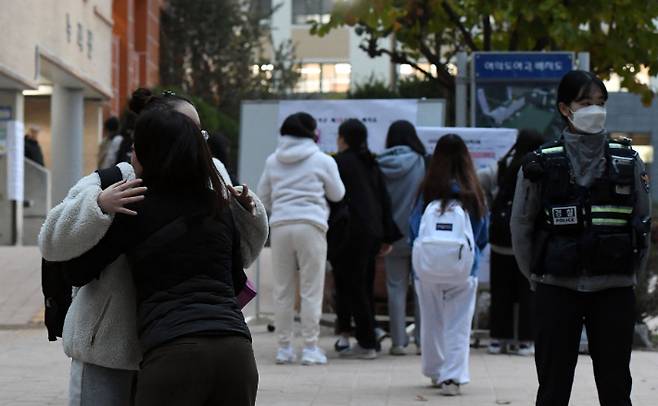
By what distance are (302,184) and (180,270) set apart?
6.90m

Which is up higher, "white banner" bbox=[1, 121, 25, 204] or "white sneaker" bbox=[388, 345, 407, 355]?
"white banner" bbox=[1, 121, 25, 204]

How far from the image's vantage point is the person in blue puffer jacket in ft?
32.7

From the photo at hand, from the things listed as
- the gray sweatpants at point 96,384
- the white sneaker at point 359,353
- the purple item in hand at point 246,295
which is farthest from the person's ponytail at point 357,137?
the gray sweatpants at point 96,384

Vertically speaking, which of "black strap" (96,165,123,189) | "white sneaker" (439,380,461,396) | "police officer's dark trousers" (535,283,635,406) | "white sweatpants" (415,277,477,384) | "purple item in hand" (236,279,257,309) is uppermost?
"black strap" (96,165,123,189)

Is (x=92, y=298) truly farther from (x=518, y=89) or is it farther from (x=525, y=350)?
(x=518, y=89)

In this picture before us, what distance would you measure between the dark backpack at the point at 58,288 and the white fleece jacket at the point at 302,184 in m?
6.39

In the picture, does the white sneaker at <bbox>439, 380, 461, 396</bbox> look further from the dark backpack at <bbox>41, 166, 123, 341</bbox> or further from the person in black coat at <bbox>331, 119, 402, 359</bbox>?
the dark backpack at <bbox>41, 166, 123, 341</bbox>

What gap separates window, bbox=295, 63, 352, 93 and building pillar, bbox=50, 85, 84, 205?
30.2m

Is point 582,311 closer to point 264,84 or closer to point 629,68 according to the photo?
point 629,68

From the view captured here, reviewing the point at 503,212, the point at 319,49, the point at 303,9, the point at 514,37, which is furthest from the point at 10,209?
the point at 303,9

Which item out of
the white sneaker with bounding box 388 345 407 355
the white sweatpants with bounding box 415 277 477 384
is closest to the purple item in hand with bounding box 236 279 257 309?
the white sweatpants with bounding box 415 277 477 384

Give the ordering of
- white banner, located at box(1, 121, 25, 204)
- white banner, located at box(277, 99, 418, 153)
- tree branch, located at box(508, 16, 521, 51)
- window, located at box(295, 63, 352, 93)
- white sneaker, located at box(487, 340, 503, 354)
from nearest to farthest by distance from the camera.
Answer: white sneaker, located at box(487, 340, 503, 354) < white banner, located at box(277, 99, 418, 153) < tree branch, located at box(508, 16, 521, 51) < white banner, located at box(1, 121, 25, 204) < window, located at box(295, 63, 352, 93)

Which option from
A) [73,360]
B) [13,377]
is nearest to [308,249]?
[13,377]

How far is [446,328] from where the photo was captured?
999cm
